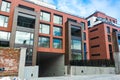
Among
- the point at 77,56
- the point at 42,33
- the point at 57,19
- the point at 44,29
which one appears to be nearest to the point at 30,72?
the point at 42,33

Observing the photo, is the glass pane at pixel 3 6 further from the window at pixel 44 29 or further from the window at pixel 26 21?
the window at pixel 44 29

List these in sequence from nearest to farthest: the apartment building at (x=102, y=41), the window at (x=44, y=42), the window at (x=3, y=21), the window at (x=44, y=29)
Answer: the window at (x=3, y=21) → the window at (x=44, y=42) → the window at (x=44, y=29) → the apartment building at (x=102, y=41)

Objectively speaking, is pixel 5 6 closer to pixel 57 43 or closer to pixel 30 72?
pixel 57 43

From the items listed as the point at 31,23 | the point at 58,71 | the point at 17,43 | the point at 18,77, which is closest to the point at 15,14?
the point at 31,23

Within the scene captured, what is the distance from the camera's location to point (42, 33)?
83.7ft

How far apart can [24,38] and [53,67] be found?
11.2 meters

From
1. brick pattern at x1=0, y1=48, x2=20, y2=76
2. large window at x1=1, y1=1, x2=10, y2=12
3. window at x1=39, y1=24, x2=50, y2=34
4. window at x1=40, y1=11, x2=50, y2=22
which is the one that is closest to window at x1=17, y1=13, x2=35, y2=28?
window at x1=39, y1=24, x2=50, y2=34

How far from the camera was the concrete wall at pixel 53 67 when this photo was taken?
2639 cm

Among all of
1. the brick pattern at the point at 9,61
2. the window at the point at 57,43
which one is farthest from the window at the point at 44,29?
the brick pattern at the point at 9,61

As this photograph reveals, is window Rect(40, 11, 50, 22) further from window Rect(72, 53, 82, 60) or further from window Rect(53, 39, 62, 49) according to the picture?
window Rect(72, 53, 82, 60)

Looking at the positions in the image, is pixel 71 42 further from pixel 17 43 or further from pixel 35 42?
pixel 17 43

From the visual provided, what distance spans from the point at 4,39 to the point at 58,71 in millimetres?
13040

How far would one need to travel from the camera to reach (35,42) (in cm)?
2203

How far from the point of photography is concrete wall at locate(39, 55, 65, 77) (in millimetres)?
26386
